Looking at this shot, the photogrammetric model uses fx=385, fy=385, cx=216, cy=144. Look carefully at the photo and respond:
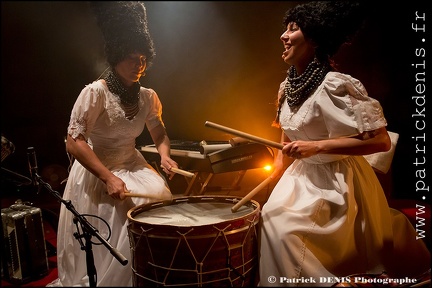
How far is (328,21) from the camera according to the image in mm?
2186

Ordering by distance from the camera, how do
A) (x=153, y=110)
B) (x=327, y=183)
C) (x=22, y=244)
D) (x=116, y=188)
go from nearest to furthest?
(x=327, y=183), (x=116, y=188), (x=22, y=244), (x=153, y=110)

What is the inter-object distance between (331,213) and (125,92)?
1514mm

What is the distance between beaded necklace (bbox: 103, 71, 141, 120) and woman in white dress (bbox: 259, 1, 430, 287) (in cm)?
103

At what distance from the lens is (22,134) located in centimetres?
436

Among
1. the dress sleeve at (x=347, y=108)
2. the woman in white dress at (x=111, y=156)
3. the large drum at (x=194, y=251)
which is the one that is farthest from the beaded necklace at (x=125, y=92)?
the dress sleeve at (x=347, y=108)

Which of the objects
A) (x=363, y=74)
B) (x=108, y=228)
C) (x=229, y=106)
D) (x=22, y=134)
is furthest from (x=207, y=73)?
(x=108, y=228)

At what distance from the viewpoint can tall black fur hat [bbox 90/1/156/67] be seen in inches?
98.0

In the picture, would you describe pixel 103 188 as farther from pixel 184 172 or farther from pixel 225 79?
pixel 225 79

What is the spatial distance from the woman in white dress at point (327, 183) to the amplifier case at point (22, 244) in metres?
1.69

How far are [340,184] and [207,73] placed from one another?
2.80m

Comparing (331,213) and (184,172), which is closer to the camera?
(331,213)

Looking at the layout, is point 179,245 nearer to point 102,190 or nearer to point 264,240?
point 264,240

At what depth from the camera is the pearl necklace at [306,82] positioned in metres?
2.20

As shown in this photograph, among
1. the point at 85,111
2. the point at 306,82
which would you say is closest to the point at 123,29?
the point at 85,111
